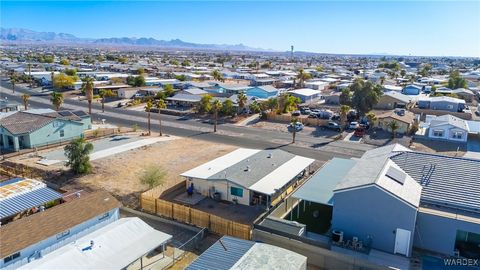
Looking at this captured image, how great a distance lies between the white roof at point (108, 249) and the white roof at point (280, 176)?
10004 mm

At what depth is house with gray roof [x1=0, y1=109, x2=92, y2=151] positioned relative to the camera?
4797cm

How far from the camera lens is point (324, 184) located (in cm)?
3184

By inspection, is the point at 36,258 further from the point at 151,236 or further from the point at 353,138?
the point at 353,138

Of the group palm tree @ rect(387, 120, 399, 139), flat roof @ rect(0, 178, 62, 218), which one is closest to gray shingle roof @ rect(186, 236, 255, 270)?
flat roof @ rect(0, 178, 62, 218)

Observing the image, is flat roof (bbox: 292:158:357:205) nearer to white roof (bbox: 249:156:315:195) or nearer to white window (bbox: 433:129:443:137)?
white roof (bbox: 249:156:315:195)

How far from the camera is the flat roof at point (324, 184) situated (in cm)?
2875

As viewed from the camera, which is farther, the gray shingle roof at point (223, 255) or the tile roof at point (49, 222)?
the tile roof at point (49, 222)

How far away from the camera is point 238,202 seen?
33.1 metres

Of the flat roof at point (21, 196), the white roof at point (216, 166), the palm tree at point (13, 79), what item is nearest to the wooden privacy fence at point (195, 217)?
the white roof at point (216, 166)

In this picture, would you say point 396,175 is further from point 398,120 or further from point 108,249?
point 398,120

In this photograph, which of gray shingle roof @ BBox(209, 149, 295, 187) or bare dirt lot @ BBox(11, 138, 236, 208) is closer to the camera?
gray shingle roof @ BBox(209, 149, 295, 187)

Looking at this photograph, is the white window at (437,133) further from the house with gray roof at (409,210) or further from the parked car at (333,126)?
the house with gray roof at (409,210)

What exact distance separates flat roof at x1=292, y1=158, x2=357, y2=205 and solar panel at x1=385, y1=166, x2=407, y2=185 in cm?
465

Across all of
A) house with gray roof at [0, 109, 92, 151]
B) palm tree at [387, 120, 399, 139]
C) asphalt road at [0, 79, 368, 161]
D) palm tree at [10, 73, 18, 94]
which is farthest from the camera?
palm tree at [10, 73, 18, 94]
